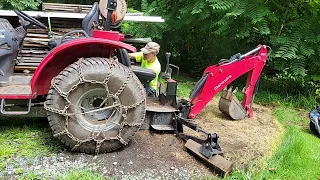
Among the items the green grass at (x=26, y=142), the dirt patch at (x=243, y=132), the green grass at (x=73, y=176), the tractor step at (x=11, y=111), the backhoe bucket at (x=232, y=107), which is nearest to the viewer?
the green grass at (x=73, y=176)

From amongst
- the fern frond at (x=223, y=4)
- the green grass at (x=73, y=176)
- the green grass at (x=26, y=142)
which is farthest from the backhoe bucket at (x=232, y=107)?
the green grass at (x=73, y=176)

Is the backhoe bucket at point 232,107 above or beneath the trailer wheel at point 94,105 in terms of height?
beneath

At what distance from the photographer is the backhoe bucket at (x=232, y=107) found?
16.2 feet

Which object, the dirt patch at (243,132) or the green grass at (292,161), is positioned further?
the dirt patch at (243,132)

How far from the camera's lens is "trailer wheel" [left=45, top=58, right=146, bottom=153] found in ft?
10.7

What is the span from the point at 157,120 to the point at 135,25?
12.1 ft

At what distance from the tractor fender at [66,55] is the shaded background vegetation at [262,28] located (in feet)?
9.28

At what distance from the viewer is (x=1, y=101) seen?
3.48 metres

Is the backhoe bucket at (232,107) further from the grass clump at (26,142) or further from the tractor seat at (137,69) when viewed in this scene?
the grass clump at (26,142)

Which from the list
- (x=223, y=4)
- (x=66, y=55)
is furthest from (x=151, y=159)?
(x=223, y=4)

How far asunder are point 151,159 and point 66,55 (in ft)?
4.19

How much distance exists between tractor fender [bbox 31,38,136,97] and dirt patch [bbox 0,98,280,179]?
0.73m

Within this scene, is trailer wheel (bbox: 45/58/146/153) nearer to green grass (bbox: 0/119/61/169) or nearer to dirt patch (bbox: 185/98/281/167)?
green grass (bbox: 0/119/61/169)

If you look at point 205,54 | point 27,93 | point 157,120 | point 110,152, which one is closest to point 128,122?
point 110,152
